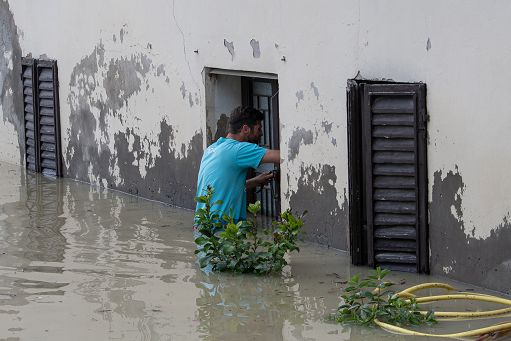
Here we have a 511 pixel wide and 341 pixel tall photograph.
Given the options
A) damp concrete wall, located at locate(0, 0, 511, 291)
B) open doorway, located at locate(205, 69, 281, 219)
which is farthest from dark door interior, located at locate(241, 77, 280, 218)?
damp concrete wall, located at locate(0, 0, 511, 291)

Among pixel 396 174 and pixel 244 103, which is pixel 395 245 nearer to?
pixel 396 174

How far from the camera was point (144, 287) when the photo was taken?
9320 millimetres

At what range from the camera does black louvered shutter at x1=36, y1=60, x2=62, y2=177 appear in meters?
15.4

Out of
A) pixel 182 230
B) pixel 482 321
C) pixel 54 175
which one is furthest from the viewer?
pixel 54 175

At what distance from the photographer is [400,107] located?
952 centimetres

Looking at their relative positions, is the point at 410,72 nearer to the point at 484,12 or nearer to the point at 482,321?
the point at 484,12

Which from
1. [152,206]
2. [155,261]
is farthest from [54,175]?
[155,261]

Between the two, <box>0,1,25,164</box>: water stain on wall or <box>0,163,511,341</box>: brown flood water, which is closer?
<box>0,163,511,341</box>: brown flood water

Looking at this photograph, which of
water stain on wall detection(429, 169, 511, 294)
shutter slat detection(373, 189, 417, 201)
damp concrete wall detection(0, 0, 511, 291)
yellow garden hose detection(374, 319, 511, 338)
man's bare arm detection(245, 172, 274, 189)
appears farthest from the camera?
man's bare arm detection(245, 172, 274, 189)

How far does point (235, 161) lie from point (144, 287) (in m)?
1.84

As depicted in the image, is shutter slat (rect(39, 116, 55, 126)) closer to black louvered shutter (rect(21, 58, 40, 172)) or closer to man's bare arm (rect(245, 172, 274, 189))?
black louvered shutter (rect(21, 58, 40, 172))

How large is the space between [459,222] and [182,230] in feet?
11.5

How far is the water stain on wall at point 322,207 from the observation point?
10445mm

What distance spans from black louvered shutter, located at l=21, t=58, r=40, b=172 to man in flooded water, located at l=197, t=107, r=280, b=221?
5572 mm
